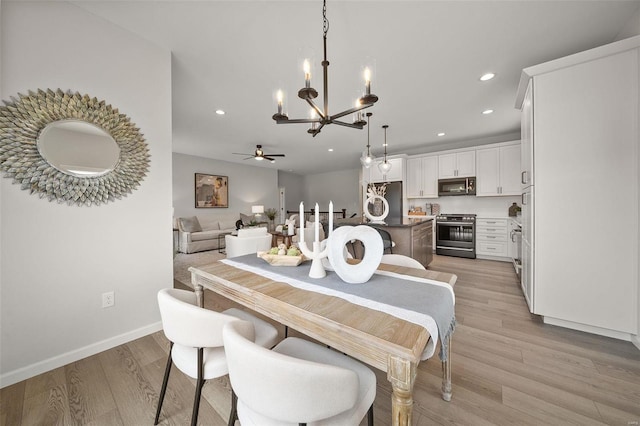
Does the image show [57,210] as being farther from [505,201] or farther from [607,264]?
[505,201]

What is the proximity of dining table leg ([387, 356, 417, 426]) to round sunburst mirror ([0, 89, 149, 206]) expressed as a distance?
7.63ft

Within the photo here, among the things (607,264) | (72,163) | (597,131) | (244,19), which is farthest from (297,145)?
(607,264)

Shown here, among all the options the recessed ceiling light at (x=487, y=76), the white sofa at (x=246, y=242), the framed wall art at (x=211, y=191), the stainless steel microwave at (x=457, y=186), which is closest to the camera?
the recessed ceiling light at (x=487, y=76)

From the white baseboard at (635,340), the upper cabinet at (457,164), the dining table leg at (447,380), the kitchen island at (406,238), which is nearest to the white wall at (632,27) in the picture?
the white baseboard at (635,340)

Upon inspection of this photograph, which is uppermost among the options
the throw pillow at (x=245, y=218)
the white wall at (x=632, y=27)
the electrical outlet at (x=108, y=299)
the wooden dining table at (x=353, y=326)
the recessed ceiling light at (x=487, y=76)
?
the recessed ceiling light at (x=487, y=76)

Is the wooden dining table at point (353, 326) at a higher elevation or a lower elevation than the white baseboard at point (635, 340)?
higher

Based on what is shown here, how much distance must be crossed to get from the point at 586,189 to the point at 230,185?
773 centimetres

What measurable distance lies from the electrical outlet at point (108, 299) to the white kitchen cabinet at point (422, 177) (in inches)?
222

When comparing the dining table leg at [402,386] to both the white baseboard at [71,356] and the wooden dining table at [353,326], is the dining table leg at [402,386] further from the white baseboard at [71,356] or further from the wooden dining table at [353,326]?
the white baseboard at [71,356]

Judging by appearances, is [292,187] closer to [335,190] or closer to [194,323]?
[335,190]

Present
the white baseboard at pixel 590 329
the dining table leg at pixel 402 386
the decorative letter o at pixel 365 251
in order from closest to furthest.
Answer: the dining table leg at pixel 402 386, the decorative letter o at pixel 365 251, the white baseboard at pixel 590 329

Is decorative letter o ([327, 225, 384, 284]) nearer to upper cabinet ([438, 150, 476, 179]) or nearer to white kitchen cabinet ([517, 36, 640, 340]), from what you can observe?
white kitchen cabinet ([517, 36, 640, 340])

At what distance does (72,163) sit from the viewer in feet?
5.41

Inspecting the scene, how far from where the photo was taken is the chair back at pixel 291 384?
0.61m
